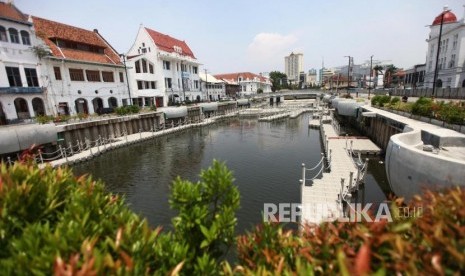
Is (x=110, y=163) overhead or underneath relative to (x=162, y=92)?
underneath

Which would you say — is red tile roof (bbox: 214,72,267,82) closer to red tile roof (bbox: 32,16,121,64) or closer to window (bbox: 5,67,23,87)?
red tile roof (bbox: 32,16,121,64)

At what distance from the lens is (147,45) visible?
174 ft

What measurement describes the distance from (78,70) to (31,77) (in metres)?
6.94

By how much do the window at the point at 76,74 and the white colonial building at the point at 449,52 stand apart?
66069 millimetres

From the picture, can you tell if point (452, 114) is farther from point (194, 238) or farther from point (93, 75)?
point (93, 75)

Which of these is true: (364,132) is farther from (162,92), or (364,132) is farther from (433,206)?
(162,92)

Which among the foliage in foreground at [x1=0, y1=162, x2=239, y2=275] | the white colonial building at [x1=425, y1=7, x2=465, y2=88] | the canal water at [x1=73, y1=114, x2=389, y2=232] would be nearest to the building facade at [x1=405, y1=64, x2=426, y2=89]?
the white colonial building at [x1=425, y1=7, x2=465, y2=88]

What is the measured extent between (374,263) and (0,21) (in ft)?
136

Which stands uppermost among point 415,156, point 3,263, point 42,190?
point 42,190

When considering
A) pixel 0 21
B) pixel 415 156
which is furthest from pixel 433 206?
pixel 0 21

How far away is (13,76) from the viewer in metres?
29.6

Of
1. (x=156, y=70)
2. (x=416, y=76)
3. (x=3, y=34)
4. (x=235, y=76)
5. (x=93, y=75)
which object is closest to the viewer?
(x=3, y=34)

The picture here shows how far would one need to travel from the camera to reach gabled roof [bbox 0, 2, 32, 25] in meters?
29.0

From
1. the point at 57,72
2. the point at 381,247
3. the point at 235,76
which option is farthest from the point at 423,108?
the point at 235,76
